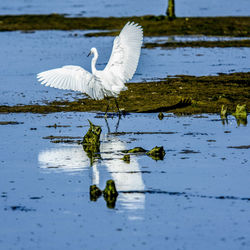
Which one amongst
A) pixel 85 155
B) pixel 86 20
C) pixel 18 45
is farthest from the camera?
pixel 86 20

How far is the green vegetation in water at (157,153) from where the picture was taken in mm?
12858

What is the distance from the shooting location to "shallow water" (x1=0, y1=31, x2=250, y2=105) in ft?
69.8

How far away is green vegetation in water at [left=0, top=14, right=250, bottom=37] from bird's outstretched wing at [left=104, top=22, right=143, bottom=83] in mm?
21131

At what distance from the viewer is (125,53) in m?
16.5

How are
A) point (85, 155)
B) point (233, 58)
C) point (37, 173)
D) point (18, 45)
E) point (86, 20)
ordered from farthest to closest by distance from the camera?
point (86, 20) → point (18, 45) → point (233, 58) → point (85, 155) → point (37, 173)

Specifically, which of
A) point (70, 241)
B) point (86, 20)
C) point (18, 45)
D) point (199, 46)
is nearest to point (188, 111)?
point (70, 241)

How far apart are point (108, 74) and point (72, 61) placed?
505 inches

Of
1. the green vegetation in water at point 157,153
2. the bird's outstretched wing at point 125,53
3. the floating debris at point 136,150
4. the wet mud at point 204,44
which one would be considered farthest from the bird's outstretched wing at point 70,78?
the wet mud at point 204,44

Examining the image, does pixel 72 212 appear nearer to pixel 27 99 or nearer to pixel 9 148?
pixel 9 148

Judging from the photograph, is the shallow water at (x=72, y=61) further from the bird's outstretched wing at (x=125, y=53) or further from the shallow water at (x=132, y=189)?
the shallow water at (x=132, y=189)

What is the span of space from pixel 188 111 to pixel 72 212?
841 centimetres

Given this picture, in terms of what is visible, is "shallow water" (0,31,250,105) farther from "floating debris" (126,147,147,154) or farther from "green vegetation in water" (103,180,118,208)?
"green vegetation in water" (103,180,118,208)

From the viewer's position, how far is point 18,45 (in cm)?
3647

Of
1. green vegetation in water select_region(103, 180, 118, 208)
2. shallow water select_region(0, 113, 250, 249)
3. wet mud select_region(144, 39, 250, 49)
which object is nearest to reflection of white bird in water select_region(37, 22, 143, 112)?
shallow water select_region(0, 113, 250, 249)
